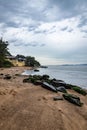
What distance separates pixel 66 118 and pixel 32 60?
117243 millimetres

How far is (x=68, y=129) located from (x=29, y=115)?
6.75 feet

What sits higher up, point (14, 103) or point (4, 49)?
point (4, 49)

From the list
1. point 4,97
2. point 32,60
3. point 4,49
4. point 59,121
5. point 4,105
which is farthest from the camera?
point 32,60

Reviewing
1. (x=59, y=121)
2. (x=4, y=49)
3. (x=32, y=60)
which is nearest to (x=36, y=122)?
(x=59, y=121)

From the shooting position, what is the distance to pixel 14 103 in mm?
12141

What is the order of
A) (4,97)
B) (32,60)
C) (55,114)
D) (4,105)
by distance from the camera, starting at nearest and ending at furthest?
1. (55,114)
2. (4,105)
3. (4,97)
4. (32,60)

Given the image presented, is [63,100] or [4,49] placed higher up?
[4,49]

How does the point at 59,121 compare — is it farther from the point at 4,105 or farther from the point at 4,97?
the point at 4,97

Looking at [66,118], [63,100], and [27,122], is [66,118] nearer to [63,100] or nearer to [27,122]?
[27,122]

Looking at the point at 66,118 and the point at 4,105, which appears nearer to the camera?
the point at 66,118

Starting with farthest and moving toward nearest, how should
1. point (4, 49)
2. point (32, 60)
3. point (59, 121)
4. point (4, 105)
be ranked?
1. point (32, 60)
2. point (4, 49)
3. point (4, 105)
4. point (59, 121)

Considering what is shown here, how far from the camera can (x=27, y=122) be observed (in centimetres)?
937

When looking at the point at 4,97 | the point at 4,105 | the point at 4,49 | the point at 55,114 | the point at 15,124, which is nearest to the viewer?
the point at 15,124

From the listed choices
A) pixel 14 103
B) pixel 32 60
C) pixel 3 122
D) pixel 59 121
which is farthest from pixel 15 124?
pixel 32 60
